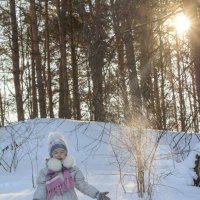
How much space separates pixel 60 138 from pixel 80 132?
220 inches

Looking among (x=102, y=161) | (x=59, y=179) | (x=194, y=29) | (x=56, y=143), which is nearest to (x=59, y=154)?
(x=56, y=143)

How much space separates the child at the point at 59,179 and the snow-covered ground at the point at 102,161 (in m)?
1.40

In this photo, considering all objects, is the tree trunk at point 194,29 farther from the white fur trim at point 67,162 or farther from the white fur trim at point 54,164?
the white fur trim at point 54,164

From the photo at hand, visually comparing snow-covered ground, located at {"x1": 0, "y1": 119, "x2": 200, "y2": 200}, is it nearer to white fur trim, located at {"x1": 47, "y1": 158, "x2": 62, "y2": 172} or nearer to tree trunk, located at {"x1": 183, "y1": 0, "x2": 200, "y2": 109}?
tree trunk, located at {"x1": 183, "y1": 0, "x2": 200, "y2": 109}

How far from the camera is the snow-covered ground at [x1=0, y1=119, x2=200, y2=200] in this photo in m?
6.05

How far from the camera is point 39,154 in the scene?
30.3 ft

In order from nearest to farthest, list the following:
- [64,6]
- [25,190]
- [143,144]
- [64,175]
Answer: [64,175] → [143,144] → [25,190] → [64,6]

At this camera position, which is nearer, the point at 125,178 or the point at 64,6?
the point at 125,178

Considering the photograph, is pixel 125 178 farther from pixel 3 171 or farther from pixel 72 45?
pixel 72 45

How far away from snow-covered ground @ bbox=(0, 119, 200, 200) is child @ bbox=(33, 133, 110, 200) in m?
1.40

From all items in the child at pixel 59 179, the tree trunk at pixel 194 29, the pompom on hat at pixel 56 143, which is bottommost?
the child at pixel 59 179

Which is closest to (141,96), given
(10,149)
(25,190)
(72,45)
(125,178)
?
(125,178)

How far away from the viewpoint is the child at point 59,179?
14.1 feet

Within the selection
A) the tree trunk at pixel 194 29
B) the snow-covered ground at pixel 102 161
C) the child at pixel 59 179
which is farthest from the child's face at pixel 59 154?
the tree trunk at pixel 194 29
